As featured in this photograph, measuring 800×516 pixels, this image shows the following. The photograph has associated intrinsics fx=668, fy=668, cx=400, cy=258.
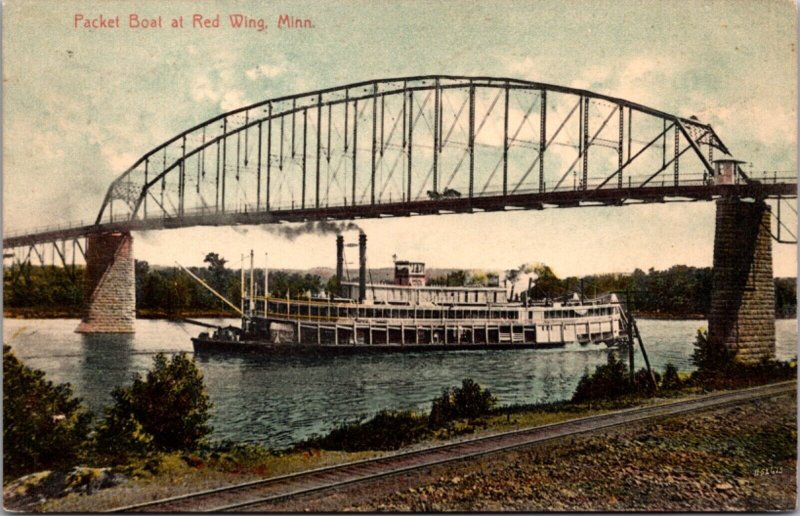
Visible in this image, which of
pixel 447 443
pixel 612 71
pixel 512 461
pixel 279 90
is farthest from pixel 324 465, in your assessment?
pixel 612 71

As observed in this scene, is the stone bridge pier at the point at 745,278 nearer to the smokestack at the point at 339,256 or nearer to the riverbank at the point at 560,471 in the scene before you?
the riverbank at the point at 560,471

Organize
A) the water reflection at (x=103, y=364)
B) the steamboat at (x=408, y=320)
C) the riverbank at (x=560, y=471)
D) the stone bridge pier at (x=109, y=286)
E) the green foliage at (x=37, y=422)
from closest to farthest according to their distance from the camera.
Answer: the riverbank at (x=560, y=471), the green foliage at (x=37, y=422), the water reflection at (x=103, y=364), the stone bridge pier at (x=109, y=286), the steamboat at (x=408, y=320)

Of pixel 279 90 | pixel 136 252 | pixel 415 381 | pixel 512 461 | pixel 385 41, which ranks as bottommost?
pixel 512 461

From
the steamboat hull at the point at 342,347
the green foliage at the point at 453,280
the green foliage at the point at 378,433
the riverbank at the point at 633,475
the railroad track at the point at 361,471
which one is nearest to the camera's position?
the railroad track at the point at 361,471

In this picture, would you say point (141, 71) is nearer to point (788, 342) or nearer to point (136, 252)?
point (136, 252)

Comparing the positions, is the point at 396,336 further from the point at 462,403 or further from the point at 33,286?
the point at 33,286

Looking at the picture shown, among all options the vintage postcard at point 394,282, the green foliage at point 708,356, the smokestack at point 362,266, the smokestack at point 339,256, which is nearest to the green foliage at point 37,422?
the vintage postcard at point 394,282

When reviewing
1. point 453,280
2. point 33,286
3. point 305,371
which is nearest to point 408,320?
point 453,280
